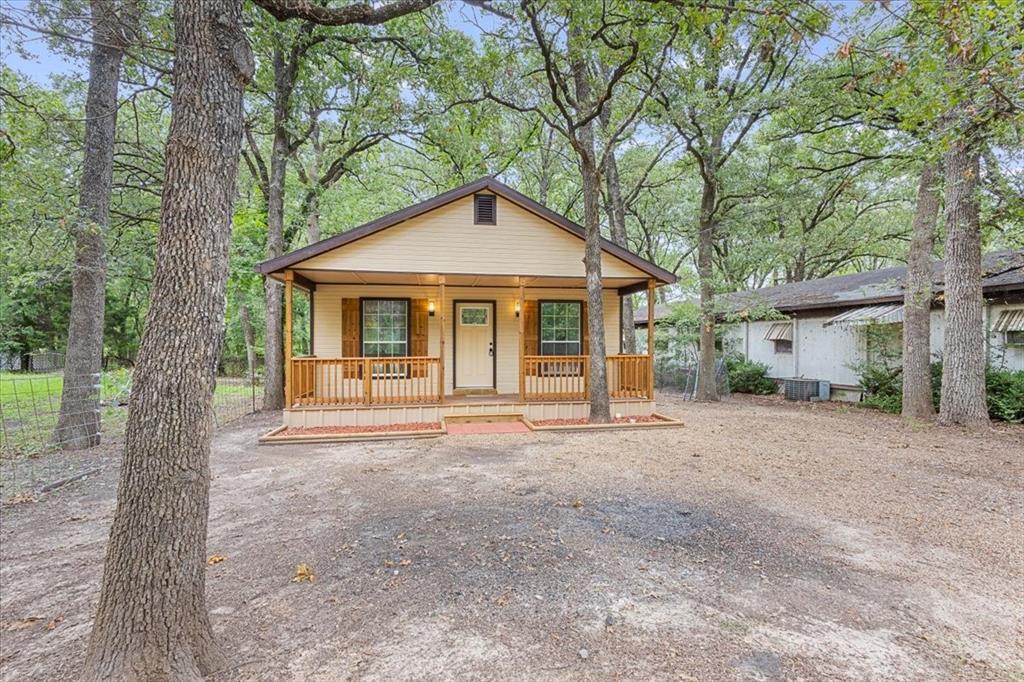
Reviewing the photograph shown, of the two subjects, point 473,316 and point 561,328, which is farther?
point 561,328

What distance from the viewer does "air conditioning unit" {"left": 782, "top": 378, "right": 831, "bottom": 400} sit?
13227mm

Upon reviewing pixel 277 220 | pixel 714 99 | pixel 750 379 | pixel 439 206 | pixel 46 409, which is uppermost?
pixel 714 99

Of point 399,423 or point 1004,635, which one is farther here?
point 399,423

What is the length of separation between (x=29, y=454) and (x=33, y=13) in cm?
592

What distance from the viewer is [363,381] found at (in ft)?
29.2

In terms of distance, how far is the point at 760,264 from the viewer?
2194 centimetres

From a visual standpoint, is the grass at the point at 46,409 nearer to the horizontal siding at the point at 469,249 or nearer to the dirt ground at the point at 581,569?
the dirt ground at the point at 581,569

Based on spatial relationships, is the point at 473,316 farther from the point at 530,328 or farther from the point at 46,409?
the point at 46,409

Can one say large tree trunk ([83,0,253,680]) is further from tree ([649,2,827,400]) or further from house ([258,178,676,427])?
tree ([649,2,827,400])

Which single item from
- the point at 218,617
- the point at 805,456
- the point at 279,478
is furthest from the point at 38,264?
the point at 805,456

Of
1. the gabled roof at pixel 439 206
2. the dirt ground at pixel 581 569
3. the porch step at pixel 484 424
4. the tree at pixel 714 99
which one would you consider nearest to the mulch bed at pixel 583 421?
the porch step at pixel 484 424

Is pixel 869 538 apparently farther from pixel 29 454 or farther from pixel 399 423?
pixel 29 454

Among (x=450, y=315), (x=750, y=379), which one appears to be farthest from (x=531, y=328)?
(x=750, y=379)

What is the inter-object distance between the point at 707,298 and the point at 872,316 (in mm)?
3860
